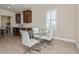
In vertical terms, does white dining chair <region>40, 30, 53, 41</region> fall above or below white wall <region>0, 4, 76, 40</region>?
below

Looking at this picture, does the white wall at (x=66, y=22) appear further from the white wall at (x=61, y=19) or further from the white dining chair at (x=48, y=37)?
the white dining chair at (x=48, y=37)

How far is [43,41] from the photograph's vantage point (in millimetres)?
4668

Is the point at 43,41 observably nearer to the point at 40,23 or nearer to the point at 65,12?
the point at 40,23

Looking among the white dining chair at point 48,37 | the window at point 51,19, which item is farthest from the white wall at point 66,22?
the white dining chair at point 48,37

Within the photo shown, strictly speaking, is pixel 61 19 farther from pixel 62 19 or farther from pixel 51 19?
pixel 51 19

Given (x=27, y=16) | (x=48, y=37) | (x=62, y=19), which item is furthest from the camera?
(x=62, y=19)

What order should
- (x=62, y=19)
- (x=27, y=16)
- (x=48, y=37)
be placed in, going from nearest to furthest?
(x=48, y=37) < (x=27, y=16) < (x=62, y=19)

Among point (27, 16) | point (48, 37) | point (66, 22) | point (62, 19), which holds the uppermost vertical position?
point (27, 16)

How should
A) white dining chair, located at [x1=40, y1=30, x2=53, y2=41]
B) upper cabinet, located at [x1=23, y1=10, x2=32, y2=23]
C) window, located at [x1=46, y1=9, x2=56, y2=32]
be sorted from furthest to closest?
1. window, located at [x1=46, y1=9, x2=56, y2=32]
2. upper cabinet, located at [x1=23, y1=10, x2=32, y2=23]
3. white dining chair, located at [x1=40, y1=30, x2=53, y2=41]

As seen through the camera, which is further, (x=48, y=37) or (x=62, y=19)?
(x=62, y=19)

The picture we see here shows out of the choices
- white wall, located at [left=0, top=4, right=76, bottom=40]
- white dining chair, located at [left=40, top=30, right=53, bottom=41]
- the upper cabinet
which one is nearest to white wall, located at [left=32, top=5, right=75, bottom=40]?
white wall, located at [left=0, top=4, right=76, bottom=40]

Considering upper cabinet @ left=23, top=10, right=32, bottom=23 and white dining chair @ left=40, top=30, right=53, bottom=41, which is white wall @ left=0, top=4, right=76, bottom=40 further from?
white dining chair @ left=40, top=30, right=53, bottom=41

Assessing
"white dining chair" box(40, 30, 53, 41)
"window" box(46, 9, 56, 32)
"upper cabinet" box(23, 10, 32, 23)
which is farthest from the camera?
"window" box(46, 9, 56, 32)

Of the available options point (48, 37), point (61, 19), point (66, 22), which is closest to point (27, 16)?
point (48, 37)
